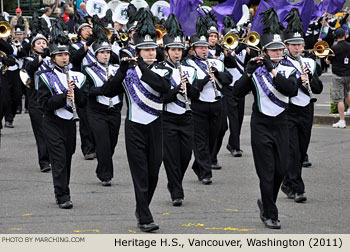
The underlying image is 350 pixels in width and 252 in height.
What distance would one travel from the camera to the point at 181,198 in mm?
10227

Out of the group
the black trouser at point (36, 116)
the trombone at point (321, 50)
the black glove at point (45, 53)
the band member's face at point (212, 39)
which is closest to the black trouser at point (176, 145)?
the black glove at point (45, 53)

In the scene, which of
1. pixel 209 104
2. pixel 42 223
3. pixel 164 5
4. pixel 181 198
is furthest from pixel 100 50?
pixel 164 5

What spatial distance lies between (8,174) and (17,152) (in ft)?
8.02

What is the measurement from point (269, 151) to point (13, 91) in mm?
11151

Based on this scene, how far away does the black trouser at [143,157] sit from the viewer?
872 cm

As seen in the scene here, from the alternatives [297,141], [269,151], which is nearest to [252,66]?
[269,151]

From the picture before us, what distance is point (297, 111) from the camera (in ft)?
35.0

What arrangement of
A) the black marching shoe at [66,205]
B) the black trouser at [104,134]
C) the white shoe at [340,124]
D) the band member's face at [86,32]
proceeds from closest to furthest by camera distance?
the black marching shoe at [66,205] → the black trouser at [104,134] → the band member's face at [86,32] → the white shoe at [340,124]

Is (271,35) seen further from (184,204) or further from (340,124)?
(340,124)

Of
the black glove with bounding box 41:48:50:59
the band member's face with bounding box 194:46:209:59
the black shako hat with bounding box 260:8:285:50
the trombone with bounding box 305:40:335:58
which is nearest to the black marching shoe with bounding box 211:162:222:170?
the band member's face with bounding box 194:46:209:59

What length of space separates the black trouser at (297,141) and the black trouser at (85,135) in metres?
4.37

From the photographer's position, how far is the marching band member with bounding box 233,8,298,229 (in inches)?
354

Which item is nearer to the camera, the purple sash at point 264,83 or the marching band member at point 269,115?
the marching band member at point 269,115

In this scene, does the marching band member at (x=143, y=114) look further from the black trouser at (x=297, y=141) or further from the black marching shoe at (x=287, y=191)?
the black marching shoe at (x=287, y=191)
